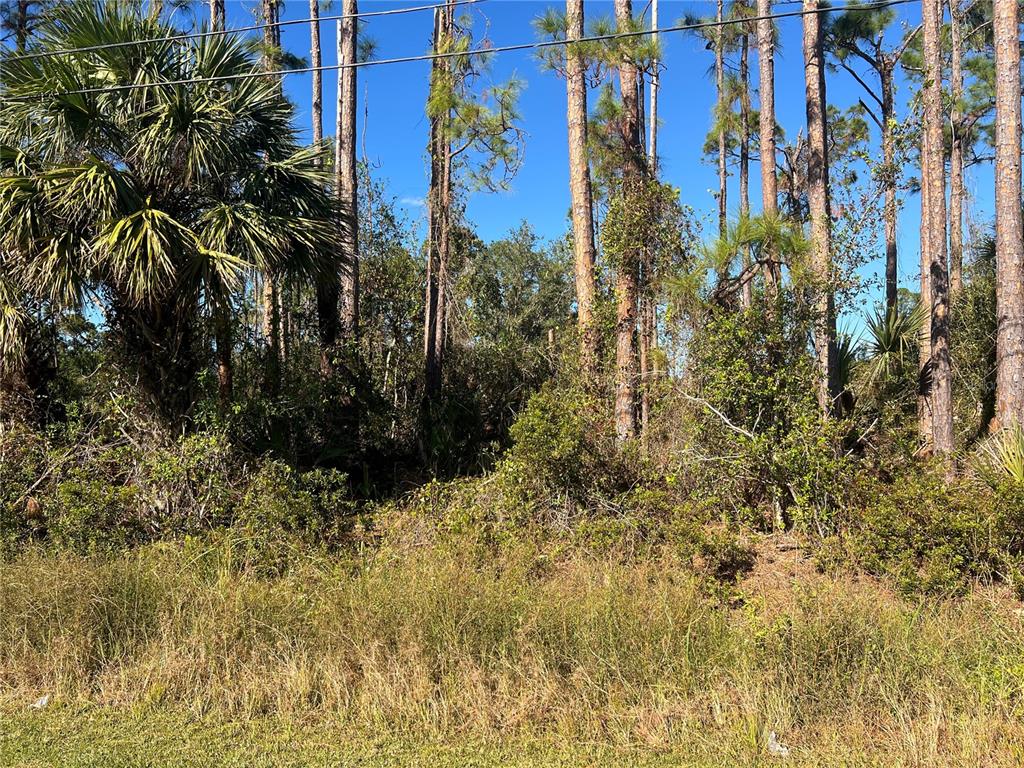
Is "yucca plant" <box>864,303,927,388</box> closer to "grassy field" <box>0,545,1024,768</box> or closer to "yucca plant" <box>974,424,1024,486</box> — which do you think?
"yucca plant" <box>974,424,1024,486</box>

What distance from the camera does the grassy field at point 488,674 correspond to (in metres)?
4.07

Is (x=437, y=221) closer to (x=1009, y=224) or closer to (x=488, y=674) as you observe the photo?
(x=1009, y=224)

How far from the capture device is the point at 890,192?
31.1ft

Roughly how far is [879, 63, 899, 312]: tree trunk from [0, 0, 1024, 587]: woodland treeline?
16 centimetres

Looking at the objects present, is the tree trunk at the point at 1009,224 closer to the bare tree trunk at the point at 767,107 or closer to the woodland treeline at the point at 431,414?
the woodland treeline at the point at 431,414

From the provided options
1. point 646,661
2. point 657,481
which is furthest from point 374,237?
point 646,661

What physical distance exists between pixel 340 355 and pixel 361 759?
288 inches

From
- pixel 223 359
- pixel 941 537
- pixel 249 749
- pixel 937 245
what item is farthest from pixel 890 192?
pixel 249 749

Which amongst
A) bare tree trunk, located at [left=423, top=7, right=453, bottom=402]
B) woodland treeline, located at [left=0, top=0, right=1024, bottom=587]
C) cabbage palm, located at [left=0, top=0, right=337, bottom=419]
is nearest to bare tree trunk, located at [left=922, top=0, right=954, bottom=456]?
woodland treeline, located at [left=0, top=0, right=1024, bottom=587]

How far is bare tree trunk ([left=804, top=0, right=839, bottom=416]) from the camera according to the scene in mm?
8398

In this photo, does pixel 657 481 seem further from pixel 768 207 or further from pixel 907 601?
pixel 768 207

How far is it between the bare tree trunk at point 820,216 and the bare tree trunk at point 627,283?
2289mm

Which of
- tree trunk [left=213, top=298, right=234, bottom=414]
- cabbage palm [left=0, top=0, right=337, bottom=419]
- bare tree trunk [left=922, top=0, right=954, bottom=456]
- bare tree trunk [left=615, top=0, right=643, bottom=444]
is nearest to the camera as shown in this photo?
cabbage palm [left=0, top=0, right=337, bottom=419]

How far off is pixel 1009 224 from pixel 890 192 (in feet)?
5.14
